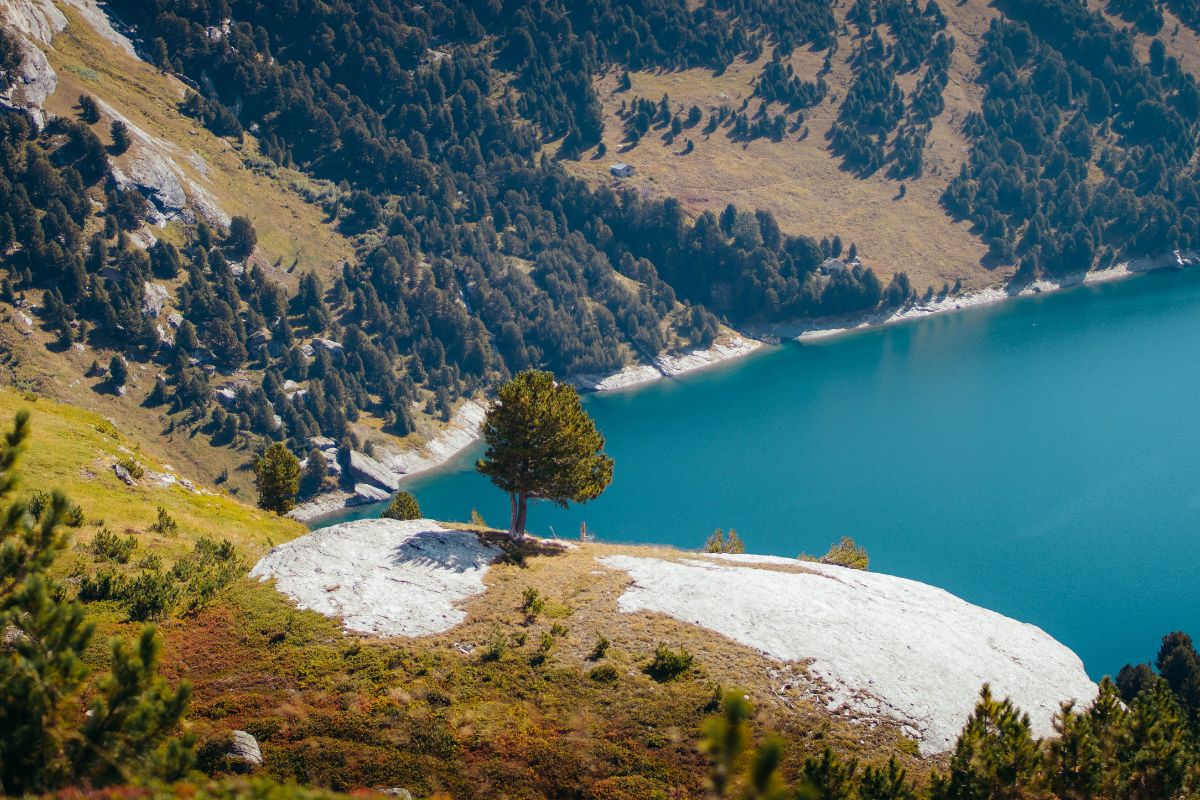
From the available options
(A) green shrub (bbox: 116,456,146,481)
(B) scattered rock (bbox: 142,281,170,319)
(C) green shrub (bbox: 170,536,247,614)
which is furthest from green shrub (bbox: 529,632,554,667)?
(B) scattered rock (bbox: 142,281,170,319)

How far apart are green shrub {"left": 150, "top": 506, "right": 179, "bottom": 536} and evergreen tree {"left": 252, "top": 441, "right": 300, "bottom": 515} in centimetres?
2863

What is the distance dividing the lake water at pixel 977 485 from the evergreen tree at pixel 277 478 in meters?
59.1

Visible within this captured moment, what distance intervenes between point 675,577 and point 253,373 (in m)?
159

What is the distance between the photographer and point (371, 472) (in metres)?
170

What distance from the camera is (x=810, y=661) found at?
40.8m

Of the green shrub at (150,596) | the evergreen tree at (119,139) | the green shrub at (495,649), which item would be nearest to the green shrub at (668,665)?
the green shrub at (495,649)

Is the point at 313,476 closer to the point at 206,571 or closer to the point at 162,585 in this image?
the point at 206,571

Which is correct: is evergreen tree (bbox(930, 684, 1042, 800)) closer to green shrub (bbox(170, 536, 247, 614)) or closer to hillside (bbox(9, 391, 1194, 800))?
hillside (bbox(9, 391, 1194, 800))

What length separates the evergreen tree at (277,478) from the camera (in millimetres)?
78750

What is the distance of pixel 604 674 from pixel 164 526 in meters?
28.6

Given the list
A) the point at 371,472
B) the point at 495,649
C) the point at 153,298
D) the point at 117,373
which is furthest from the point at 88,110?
the point at 495,649

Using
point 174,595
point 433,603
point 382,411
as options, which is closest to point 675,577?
point 433,603

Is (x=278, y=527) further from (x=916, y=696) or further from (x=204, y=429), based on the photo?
(x=204, y=429)

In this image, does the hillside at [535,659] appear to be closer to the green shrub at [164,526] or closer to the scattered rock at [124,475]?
the green shrub at [164,526]
